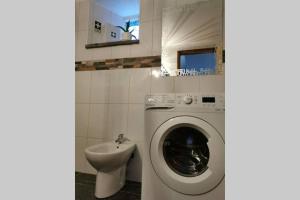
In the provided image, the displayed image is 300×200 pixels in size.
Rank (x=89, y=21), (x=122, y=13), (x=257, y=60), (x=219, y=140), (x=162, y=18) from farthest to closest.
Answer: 1. (x=122, y=13)
2. (x=89, y=21)
3. (x=162, y=18)
4. (x=219, y=140)
5. (x=257, y=60)

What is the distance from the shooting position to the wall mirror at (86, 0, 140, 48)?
2.18 metres

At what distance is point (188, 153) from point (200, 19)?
3.94 ft

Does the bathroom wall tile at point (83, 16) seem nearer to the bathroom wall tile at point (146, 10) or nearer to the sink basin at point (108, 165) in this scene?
the bathroom wall tile at point (146, 10)

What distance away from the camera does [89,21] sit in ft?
7.21

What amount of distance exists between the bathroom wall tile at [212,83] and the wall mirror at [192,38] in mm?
46

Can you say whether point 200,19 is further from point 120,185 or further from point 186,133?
point 120,185

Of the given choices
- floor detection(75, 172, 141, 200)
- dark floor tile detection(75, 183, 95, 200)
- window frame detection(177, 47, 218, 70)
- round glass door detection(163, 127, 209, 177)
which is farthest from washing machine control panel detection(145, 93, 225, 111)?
dark floor tile detection(75, 183, 95, 200)

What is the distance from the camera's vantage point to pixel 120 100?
1.95m

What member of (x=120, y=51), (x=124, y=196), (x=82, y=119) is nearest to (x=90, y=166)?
(x=82, y=119)

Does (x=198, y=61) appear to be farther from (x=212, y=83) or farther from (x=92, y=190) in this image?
(x=92, y=190)

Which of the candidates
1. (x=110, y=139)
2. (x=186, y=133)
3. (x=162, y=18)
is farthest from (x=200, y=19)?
(x=110, y=139)

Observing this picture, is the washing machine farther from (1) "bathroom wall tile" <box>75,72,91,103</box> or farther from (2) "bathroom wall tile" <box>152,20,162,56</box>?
(1) "bathroom wall tile" <box>75,72,91,103</box>


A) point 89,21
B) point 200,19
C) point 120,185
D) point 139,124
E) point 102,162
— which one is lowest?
point 120,185

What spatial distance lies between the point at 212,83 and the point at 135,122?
81 cm
